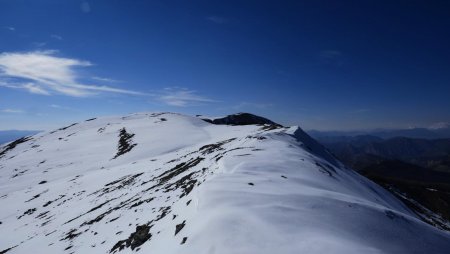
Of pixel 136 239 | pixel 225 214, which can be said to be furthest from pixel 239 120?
pixel 225 214

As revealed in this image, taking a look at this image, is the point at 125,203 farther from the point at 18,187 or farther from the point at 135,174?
the point at 18,187

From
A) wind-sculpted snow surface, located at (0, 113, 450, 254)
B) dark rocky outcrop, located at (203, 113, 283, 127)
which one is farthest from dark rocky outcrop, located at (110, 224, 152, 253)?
dark rocky outcrop, located at (203, 113, 283, 127)

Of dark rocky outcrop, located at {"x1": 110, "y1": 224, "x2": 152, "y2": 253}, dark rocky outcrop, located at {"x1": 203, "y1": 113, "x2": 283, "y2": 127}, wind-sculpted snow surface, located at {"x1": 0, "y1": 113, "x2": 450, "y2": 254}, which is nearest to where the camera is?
wind-sculpted snow surface, located at {"x1": 0, "y1": 113, "x2": 450, "y2": 254}

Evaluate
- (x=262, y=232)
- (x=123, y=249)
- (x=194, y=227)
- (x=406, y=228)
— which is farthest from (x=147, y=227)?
(x=406, y=228)

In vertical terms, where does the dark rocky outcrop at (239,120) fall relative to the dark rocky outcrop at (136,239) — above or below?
above

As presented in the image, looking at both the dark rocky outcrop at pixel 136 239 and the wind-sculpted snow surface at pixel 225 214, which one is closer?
the wind-sculpted snow surface at pixel 225 214

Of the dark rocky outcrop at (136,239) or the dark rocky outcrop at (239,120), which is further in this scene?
the dark rocky outcrop at (239,120)

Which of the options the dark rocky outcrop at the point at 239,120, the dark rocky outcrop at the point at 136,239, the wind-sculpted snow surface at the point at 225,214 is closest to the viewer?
the wind-sculpted snow surface at the point at 225,214

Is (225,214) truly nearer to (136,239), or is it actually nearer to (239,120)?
(136,239)

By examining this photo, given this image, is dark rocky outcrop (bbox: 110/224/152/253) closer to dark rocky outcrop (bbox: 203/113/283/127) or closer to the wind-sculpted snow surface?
the wind-sculpted snow surface

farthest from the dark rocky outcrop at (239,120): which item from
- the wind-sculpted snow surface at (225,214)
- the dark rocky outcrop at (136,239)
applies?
the dark rocky outcrop at (136,239)

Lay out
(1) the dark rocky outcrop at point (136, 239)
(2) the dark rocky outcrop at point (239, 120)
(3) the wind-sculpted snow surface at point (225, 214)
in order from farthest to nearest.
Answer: (2) the dark rocky outcrop at point (239, 120) → (1) the dark rocky outcrop at point (136, 239) → (3) the wind-sculpted snow surface at point (225, 214)

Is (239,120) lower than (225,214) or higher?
higher

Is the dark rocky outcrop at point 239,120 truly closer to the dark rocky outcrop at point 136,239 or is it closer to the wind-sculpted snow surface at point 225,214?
the wind-sculpted snow surface at point 225,214
